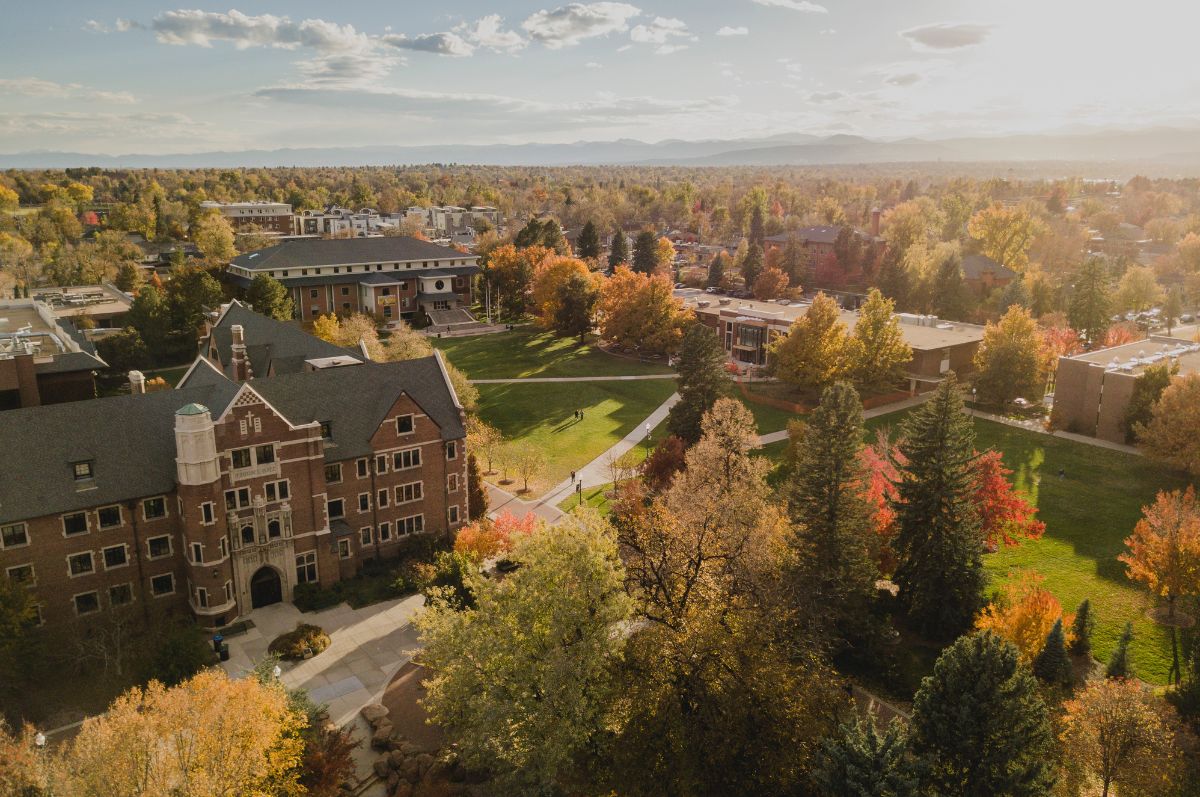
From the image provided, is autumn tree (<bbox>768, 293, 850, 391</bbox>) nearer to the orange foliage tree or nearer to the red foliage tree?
the red foliage tree

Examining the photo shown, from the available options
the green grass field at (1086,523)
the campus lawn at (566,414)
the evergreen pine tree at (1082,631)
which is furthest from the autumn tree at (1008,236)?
the evergreen pine tree at (1082,631)

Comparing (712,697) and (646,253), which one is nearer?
(712,697)

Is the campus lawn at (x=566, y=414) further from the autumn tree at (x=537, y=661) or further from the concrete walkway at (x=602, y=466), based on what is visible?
the autumn tree at (x=537, y=661)

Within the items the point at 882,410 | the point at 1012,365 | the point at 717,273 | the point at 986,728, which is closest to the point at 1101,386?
the point at 1012,365

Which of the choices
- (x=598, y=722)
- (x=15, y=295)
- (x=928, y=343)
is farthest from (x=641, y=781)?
(x=15, y=295)

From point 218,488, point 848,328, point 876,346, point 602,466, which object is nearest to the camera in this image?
point 218,488

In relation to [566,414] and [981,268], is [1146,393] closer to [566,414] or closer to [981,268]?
[566,414]

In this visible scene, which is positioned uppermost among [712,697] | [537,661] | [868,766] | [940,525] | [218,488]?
[218,488]

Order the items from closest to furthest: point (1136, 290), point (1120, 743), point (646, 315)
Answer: point (1120, 743), point (646, 315), point (1136, 290)

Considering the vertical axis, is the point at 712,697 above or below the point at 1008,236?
below
